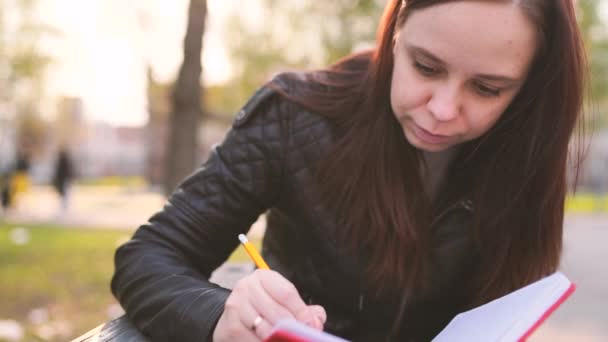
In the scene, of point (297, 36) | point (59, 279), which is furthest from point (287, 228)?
point (297, 36)

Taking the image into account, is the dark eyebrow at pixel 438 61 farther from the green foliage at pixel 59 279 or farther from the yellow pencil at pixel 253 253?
the green foliage at pixel 59 279

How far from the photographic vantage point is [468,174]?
154 centimetres

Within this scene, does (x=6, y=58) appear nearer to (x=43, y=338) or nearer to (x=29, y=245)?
(x=29, y=245)

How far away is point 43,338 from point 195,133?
2141mm

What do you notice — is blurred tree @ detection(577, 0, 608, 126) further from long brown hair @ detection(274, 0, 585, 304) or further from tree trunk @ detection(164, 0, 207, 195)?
long brown hair @ detection(274, 0, 585, 304)

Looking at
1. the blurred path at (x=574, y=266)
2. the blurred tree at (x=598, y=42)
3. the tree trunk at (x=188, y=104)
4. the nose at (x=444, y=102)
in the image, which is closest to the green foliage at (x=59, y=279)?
the blurred path at (x=574, y=266)

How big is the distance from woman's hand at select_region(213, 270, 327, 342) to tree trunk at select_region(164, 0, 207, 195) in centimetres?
432

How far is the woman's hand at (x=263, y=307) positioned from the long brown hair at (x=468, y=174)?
50 centimetres

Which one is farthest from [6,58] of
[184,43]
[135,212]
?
[184,43]

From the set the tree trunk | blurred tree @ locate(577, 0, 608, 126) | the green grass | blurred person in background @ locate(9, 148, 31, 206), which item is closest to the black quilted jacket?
the green grass

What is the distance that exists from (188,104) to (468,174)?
12.9 ft

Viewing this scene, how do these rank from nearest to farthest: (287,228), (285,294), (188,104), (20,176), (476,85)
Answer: (285,294), (476,85), (287,228), (188,104), (20,176)

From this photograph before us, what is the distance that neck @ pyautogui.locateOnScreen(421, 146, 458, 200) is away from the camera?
1526mm

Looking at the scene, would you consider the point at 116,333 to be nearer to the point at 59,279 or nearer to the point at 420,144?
the point at 420,144
